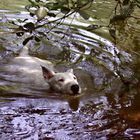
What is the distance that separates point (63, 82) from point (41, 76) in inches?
25.0

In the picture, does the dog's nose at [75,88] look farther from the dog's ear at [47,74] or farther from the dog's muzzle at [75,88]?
the dog's ear at [47,74]

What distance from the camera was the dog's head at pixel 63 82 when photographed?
21.5ft

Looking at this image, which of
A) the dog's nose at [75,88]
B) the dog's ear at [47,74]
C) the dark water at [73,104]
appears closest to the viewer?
the dark water at [73,104]

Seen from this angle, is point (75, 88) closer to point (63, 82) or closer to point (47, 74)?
point (63, 82)

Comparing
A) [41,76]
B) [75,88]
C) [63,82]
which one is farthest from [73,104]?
[41,76]

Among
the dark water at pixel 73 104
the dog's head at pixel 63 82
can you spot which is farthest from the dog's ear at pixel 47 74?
the dark water at pixel 73 104

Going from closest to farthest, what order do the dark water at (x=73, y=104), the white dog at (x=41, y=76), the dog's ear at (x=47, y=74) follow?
1. the dark water at (x=73, y=104)
2. the white dog at (x=41, y=76)
3. the dog's ear at (x=47, y=74)

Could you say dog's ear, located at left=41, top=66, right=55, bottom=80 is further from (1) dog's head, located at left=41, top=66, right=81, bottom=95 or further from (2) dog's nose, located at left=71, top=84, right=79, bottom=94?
(2) dog's nose, located at left=71, top=84, right=79, bottom=94

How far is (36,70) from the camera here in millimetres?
7352

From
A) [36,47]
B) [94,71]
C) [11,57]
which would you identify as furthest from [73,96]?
[36,47]

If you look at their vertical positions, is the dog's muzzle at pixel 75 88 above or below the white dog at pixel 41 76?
below

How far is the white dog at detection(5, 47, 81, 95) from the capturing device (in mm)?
6637

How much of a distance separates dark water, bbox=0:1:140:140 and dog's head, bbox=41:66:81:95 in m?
0.11

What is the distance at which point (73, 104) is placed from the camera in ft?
20.2
